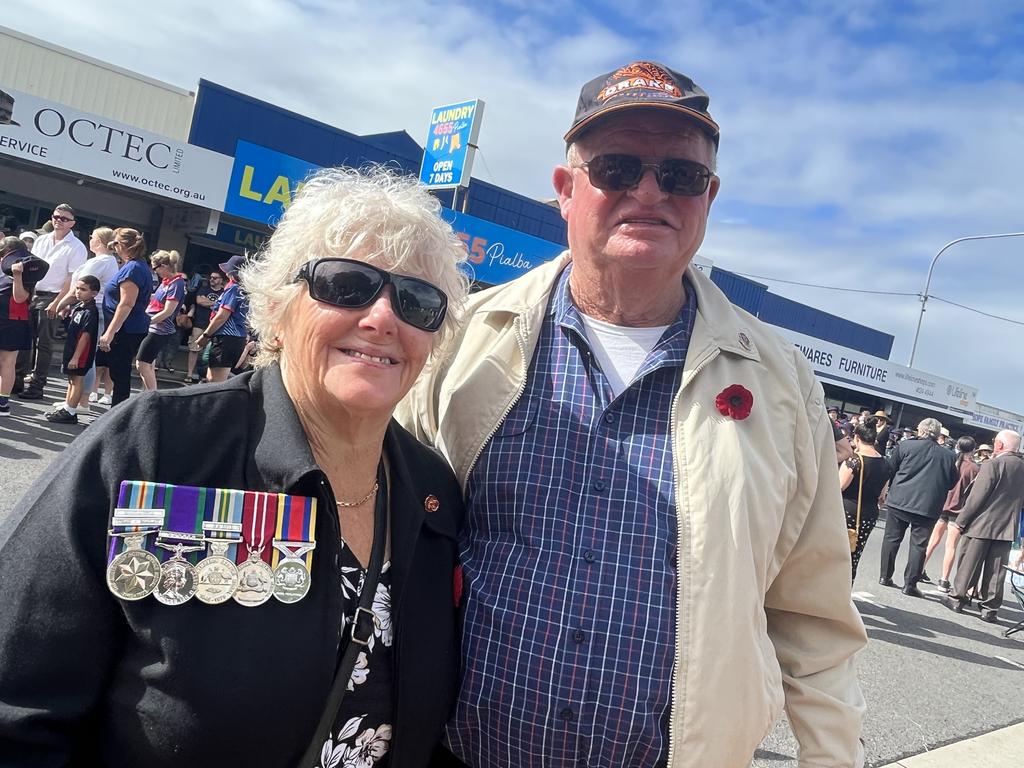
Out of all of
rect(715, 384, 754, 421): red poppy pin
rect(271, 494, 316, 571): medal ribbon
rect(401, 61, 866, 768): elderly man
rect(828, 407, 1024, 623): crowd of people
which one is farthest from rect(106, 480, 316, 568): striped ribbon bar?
rect(828, 407, 1024, 623): crowd of people

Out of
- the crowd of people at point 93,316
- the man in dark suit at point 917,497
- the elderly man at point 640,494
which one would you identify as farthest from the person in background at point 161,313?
the man in dark suit at point 917,497

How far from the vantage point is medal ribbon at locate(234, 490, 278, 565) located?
1.49m

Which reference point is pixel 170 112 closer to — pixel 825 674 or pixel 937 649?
pixel 937 649

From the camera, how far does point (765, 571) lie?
6.24ft

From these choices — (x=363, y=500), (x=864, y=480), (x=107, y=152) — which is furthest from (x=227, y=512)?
(x=107, y=152)

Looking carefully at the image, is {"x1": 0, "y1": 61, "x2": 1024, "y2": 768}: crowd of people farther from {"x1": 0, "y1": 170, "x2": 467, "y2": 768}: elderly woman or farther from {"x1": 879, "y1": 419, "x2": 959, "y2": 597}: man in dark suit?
{"x1": 879, "y1": 419, "x2": 959, "y2": 597}: man in dark suit

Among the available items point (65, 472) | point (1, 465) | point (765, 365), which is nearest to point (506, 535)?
point (765, 365)

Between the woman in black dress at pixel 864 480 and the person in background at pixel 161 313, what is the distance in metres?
6.72

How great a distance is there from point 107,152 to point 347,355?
1245cm

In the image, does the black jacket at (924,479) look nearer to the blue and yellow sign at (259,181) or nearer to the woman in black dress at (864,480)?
the woman in black dress at (864,480)

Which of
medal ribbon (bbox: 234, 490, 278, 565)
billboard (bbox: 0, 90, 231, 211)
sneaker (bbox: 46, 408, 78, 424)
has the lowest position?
sneaker (bbox: 46, 408, 78, 424)

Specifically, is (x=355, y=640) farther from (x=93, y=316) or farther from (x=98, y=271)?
(x=98, y=271)

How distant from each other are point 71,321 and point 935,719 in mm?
7838

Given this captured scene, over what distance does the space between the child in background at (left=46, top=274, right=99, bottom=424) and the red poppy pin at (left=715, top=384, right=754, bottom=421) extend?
277 inches
